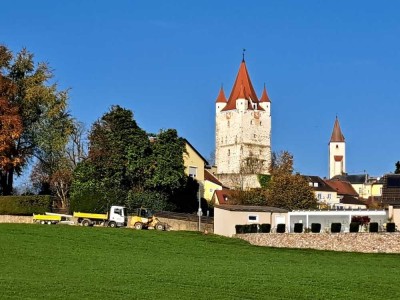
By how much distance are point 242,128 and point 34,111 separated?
3258 inches

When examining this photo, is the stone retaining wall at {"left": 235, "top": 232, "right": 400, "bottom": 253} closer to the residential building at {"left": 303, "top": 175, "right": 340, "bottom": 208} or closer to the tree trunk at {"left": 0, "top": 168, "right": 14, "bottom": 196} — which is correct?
the tree trunk at {"left": 0, "top": 168, "right": 14, "bottom": 196}

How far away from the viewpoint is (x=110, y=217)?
6325cm

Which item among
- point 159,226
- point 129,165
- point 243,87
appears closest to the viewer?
point 159,226

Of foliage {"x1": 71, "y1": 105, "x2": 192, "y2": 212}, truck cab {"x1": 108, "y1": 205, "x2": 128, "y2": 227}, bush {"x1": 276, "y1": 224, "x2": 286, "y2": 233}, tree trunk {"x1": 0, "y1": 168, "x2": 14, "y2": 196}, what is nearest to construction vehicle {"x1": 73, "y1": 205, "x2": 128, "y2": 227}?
truck cab {"x1": 108, "y1": 205, "x2": 128, "y2": 227}

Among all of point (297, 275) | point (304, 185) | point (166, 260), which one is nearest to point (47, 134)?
point (304, 185)

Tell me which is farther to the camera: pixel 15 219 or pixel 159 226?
pixel 15 219

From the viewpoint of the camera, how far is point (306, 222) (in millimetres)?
66000

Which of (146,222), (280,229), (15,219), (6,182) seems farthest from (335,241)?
(6,182)

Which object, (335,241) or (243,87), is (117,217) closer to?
(335,241)

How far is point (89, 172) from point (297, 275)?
39.7 meters

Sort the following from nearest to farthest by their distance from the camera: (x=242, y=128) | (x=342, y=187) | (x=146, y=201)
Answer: (x=146, y=201) → (x=242, y=128) → (x=342, y=187)

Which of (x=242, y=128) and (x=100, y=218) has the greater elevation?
(x=242, y=128)

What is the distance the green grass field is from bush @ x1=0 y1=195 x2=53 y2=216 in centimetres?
991

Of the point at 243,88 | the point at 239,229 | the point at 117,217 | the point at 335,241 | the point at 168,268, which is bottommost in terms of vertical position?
the point at 168,268
